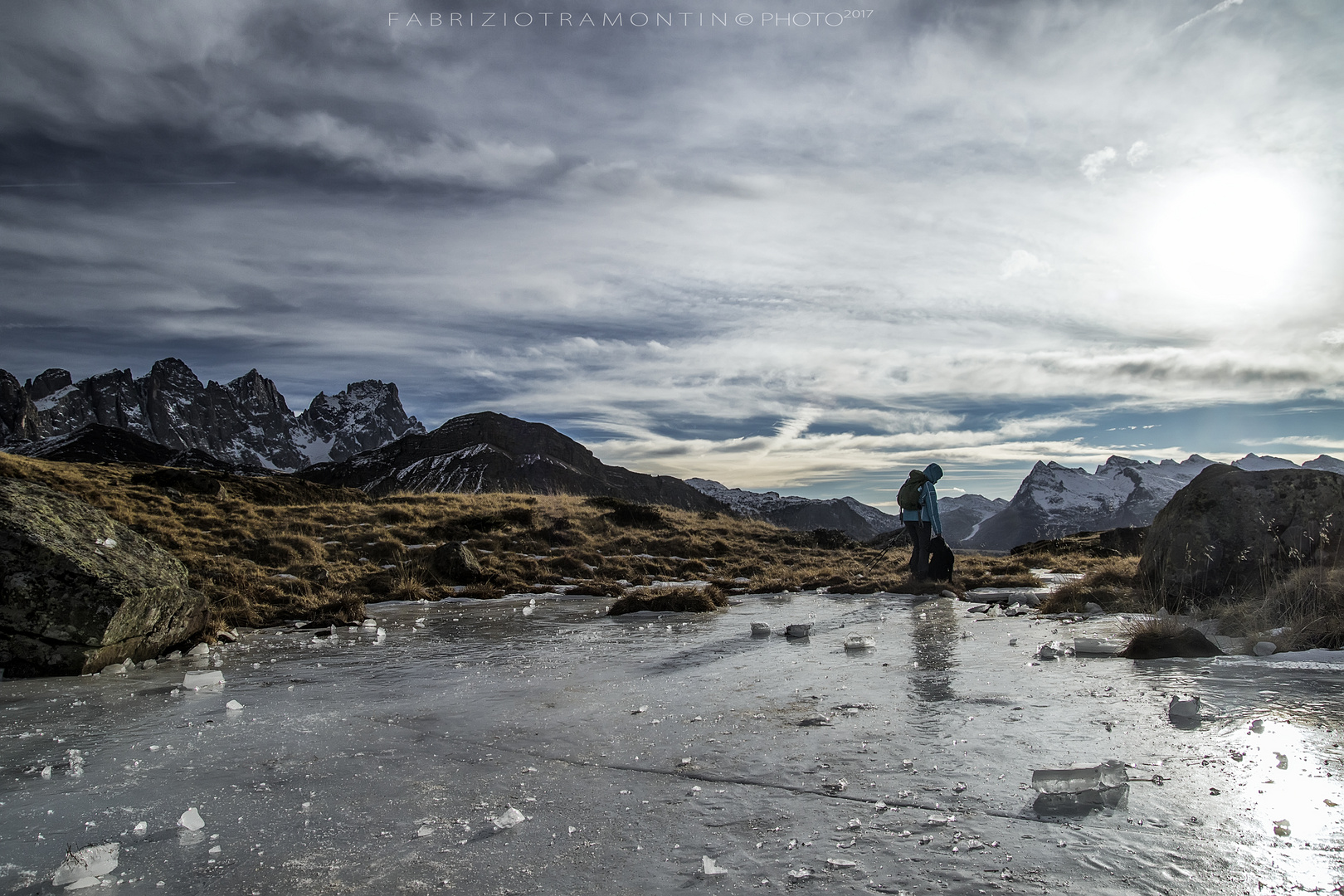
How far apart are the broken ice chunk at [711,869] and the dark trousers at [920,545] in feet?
39.0

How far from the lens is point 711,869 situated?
2486mm

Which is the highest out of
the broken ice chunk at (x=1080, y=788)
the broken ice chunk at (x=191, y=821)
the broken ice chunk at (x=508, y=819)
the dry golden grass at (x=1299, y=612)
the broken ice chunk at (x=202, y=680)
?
the dry golden grass at (x=1299, y=612)

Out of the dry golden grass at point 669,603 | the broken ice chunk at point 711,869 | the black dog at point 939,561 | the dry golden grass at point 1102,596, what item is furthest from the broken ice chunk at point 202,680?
the black dog at point 939,561

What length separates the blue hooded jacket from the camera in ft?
44.4

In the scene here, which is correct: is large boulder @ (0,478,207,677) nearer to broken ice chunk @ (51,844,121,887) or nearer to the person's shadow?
broken ice chunk @ (51,844,121,887)

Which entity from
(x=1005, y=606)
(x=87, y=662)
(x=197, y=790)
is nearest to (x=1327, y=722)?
(x=197, y=790)

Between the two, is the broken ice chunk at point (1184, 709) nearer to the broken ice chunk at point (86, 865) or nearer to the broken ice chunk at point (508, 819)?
the broken ice chunk at point (508, 819)

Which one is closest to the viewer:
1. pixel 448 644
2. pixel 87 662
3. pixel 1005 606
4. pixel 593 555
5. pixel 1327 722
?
pixel 1327 722

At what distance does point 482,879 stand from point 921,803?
70.9 inches

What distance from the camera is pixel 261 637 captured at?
8.57 metres

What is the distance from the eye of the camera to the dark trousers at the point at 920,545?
541 inches

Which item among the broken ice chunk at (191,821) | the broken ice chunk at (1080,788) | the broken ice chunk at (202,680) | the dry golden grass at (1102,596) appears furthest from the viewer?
the dry golden grass at (1102,596)

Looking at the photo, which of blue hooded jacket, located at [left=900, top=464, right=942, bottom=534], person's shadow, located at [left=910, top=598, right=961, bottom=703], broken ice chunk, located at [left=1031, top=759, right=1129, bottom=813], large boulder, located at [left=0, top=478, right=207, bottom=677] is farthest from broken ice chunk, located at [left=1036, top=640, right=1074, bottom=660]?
large boulder, located at [left=0, top=478, right=207, bottom=677]

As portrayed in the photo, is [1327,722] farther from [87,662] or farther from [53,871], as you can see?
[87,662]
